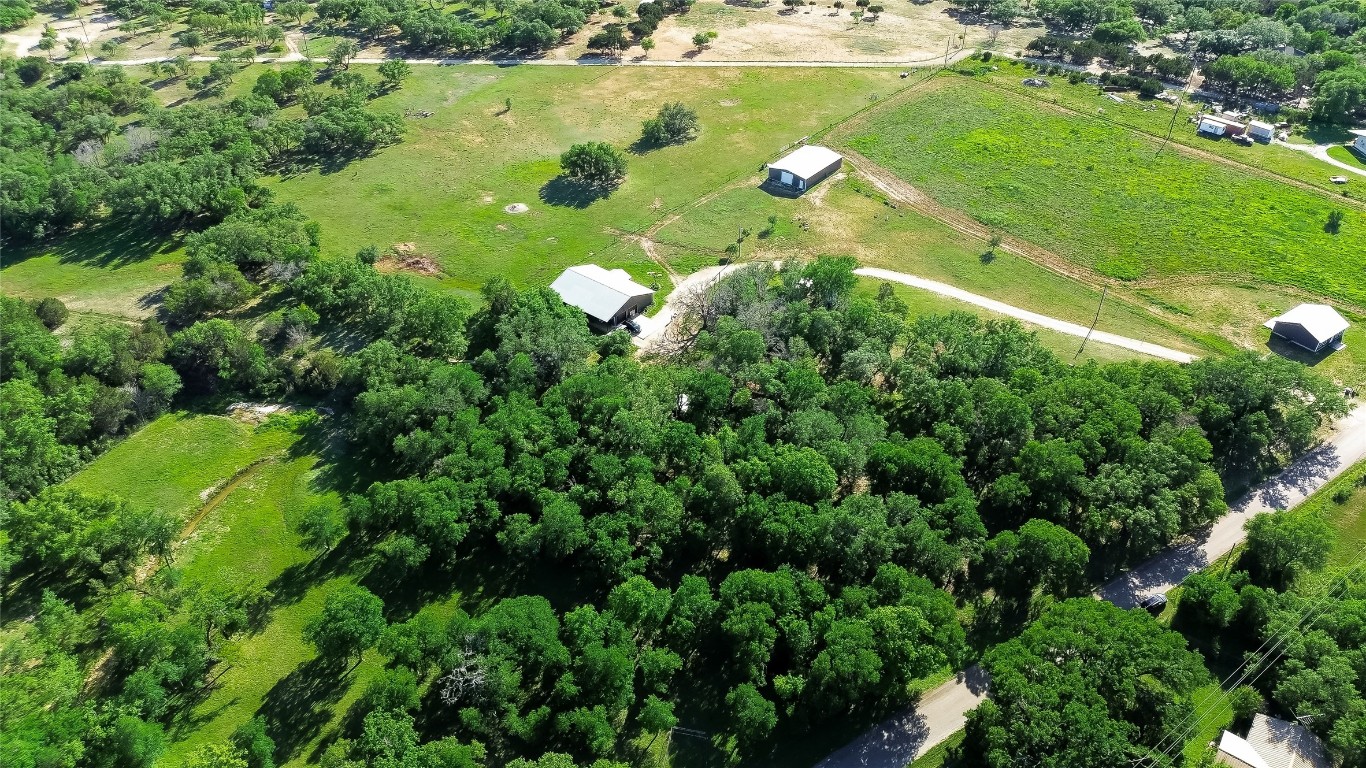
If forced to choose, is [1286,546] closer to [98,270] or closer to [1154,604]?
[1154,604]

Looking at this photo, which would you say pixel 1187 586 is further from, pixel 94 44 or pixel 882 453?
pixel 94 44

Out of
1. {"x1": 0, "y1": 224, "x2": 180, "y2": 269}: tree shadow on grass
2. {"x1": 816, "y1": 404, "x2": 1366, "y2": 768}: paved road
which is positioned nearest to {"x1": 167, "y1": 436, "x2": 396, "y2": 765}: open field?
{"x1": 816, "y1": 404, "x2": 1366, "y2": 768}: paved road

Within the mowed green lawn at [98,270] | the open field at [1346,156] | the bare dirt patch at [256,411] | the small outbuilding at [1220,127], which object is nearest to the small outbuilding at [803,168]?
the small outbuilding at [1220,127]

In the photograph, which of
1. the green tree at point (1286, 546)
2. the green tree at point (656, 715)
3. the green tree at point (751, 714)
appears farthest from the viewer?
the green tree at point (1286, 546)

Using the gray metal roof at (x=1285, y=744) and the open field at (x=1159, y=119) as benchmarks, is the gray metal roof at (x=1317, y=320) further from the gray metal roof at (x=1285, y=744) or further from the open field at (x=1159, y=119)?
the gray metal roof at (x=1285, y=744)

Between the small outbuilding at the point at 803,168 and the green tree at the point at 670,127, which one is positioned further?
the green tree at the point at 670,127

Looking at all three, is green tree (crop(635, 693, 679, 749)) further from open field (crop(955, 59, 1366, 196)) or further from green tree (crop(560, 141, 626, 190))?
open field (crop(955, 59, 1366, 196))
